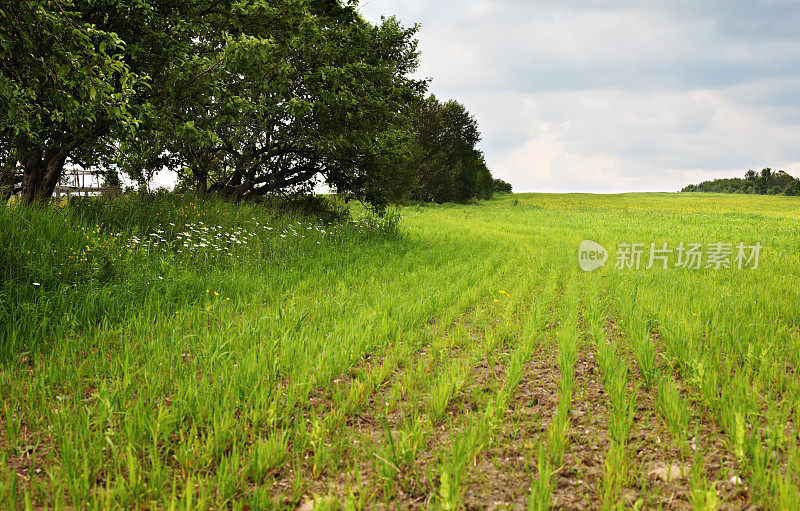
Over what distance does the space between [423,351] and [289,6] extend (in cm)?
980

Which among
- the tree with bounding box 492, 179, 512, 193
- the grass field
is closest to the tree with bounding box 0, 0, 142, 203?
the grass field

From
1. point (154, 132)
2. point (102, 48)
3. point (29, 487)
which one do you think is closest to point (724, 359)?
point (29, 487)

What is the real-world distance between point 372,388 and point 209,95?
7762 millimetres

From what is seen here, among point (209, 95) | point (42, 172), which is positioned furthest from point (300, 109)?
point (42, 172)

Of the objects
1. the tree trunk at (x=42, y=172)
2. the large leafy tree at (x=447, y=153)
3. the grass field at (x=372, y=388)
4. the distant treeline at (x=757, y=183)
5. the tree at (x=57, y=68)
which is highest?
the distant treeline at (x=757, y=183)

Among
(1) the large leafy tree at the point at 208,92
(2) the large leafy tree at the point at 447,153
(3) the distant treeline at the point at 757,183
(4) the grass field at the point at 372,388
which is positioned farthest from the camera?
(3) the distant treeline at the point at 757,183

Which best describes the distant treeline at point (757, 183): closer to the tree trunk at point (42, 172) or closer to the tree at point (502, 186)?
the tree at point (502, 186)

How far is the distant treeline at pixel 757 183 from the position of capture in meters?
119

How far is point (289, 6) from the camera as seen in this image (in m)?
10.5

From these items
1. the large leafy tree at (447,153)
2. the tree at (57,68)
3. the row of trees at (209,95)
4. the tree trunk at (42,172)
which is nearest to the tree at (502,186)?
the large leafy tree at (447,153)

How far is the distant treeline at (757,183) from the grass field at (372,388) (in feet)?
462

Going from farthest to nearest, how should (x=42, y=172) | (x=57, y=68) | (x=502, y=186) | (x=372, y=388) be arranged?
(x=502, y=186)
(x=42, y=172)
(x=57, y=68)
(x=372, y=388)

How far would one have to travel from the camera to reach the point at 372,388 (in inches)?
136

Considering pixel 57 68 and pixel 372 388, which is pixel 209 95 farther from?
pixel 372 388
